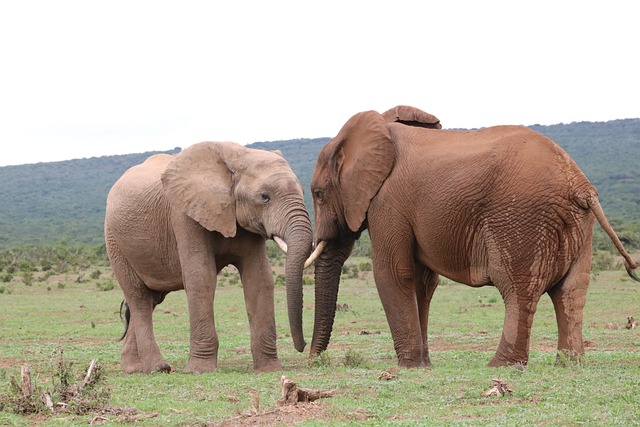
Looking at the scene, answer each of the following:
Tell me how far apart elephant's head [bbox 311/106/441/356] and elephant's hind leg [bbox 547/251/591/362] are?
233 centimetres

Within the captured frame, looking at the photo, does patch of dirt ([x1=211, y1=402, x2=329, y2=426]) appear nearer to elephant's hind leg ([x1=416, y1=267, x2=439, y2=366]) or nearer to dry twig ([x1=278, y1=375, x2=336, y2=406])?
dry twig ([x1=278, y1=375, x2=336, y2=406])

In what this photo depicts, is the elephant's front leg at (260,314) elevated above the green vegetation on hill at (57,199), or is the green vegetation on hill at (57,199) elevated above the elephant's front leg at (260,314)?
the elephant's front leg at (260,314)

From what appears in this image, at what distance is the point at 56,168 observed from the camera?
142 metres

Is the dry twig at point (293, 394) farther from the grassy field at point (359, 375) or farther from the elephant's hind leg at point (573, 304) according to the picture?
the elephant's hind leg at point (573, 304)

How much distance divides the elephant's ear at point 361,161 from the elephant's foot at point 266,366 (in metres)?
1.78

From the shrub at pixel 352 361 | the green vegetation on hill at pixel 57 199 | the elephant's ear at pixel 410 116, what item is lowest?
the green vegetation on hill at pixel 57 199

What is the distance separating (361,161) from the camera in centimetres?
1179

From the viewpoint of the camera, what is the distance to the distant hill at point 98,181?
84.2 m

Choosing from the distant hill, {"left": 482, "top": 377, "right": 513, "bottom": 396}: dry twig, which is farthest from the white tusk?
the distant hill

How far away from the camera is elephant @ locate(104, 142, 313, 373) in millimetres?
11523

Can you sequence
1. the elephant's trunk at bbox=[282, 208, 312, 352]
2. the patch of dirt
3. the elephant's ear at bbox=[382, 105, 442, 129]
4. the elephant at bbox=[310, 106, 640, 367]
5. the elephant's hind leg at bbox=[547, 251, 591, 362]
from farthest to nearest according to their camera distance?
the elephant's ear at bbox=[382, 105, 442, 129] < the elephant's trunk at bbox=[282, 208, 312, 352] < the elephant's hind leg at bbox=[547, 251, 591, 362] < the elephant at bbox=[310, 106, 640, 367] < the patch of dirt

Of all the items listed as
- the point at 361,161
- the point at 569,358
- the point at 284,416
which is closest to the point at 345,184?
the point at 361,161

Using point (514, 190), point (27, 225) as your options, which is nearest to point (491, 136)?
point (514, 190)

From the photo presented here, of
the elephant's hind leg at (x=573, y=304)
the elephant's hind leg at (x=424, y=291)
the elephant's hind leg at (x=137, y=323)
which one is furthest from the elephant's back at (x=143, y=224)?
the elephant's hind leg at (x=573, y=304)
